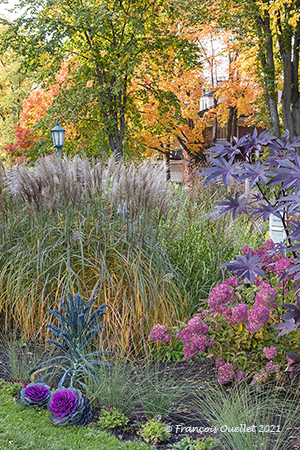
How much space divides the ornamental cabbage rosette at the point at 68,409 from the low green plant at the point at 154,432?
378 mm

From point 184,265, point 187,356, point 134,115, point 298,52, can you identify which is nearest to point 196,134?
point 134,115

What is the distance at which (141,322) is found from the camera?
3574 mm

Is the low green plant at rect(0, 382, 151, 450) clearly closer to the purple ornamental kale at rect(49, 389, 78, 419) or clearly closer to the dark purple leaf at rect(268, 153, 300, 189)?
the purple ornamental kale at rect(49, 389, 78, 419)

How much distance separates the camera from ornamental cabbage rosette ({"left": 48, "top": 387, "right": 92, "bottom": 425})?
2.58 metres

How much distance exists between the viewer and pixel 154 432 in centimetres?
244

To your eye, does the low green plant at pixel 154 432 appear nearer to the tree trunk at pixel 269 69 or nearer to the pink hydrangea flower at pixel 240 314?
the pink hydrangea flower at pixel 240 314

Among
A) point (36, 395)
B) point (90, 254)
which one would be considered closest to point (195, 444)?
point (36, 395)

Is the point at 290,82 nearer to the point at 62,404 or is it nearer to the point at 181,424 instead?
the point at 181,424

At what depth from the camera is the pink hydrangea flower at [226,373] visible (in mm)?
2867

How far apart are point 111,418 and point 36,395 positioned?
0.54 m

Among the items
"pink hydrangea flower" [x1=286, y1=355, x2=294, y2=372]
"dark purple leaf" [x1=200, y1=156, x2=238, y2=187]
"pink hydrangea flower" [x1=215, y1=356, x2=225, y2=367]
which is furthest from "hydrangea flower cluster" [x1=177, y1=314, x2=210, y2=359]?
"dark purple leaf" [x1=200, y1=156, x2=238, y2=187]

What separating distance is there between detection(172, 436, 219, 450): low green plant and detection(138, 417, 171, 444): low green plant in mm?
100

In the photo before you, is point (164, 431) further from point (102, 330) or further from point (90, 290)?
point (90, 290)

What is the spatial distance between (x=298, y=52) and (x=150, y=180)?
7852 millimetres
